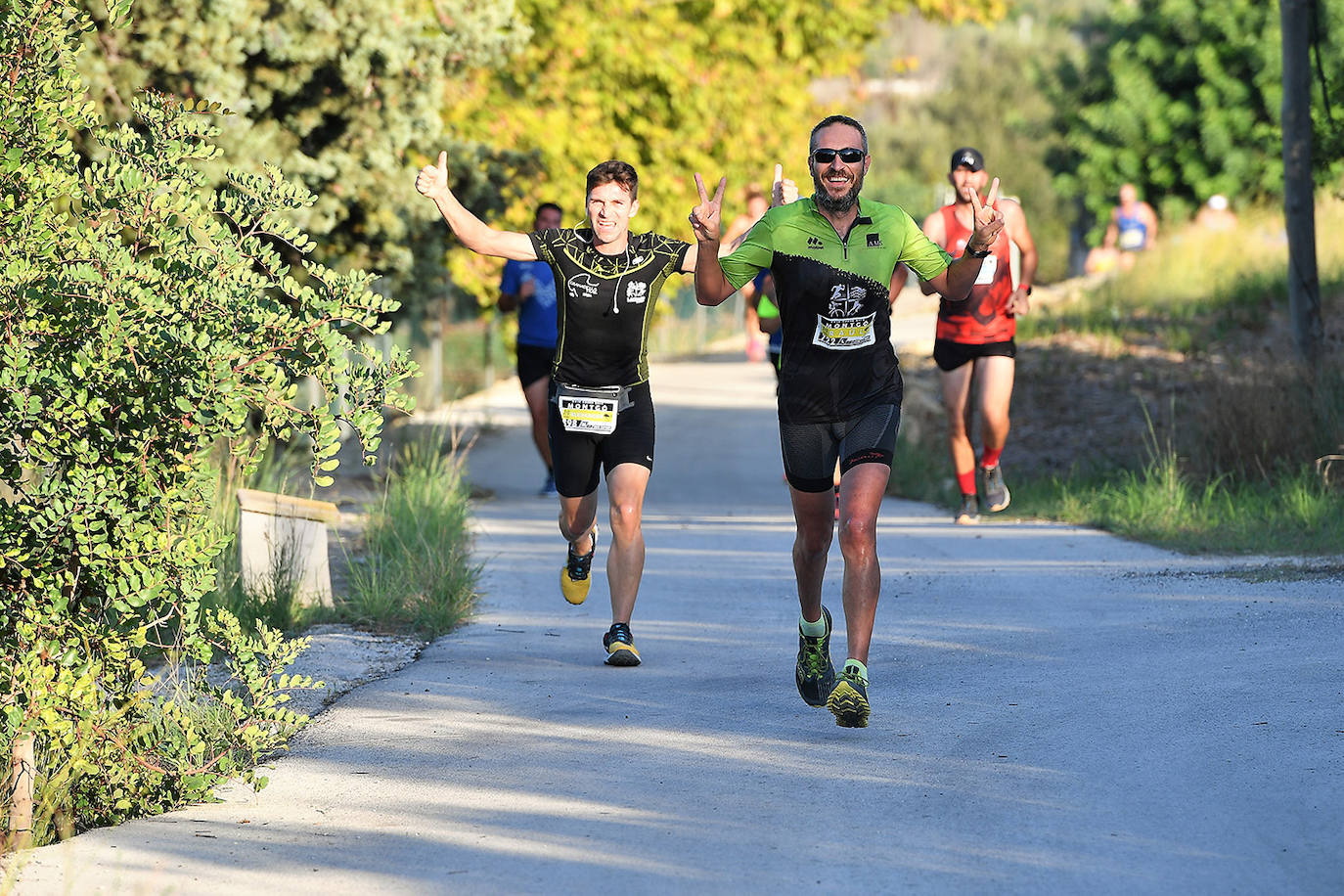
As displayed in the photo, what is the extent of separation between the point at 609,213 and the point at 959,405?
12.9 feet

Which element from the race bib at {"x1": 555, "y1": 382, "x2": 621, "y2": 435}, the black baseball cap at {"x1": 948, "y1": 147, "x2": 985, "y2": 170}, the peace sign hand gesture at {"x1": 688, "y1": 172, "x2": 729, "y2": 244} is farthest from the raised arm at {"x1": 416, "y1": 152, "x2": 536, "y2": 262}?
the black baseball cap at {"x1": 948, "y1": 147, "x2": 985, "y2": 170}

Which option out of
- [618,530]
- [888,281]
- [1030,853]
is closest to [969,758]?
[1030,853]

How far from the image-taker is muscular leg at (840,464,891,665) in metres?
5.99

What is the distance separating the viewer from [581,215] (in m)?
17.9

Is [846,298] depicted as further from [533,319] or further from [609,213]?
[533,319]

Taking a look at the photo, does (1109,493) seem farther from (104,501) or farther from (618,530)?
(104,501)

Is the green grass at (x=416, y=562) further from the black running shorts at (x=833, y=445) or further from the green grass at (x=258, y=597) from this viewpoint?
the black running shorts at (x=833, y=445)

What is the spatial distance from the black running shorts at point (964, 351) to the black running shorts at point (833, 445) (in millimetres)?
4362

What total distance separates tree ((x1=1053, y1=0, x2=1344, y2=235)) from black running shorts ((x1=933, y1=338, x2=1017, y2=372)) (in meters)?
18.2

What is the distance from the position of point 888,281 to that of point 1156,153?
84.5 ft

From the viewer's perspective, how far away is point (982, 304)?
10.4 meters

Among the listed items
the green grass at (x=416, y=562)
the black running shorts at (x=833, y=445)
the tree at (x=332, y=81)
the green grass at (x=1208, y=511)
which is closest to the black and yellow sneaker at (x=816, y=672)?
the black running shorts at (x=833, y=445)

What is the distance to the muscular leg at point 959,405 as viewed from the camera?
10.6 m

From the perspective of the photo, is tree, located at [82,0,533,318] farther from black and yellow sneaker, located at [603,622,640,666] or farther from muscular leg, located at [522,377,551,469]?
black and yellow sneaker, located at [603,622,640,666]
